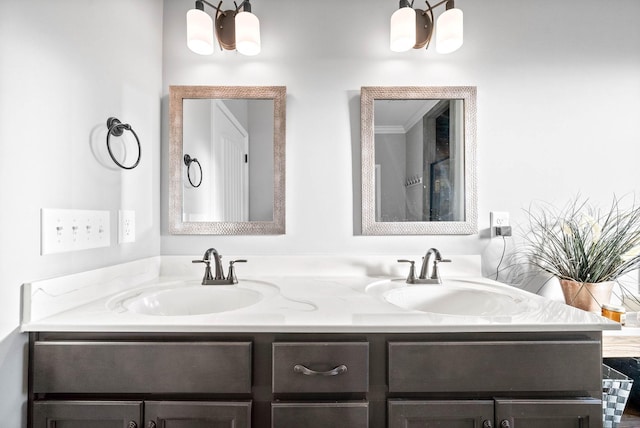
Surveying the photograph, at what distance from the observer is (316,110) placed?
1503 mm

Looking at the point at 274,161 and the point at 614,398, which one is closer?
the point at 614,398

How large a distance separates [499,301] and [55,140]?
1.52m

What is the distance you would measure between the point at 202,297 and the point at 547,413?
1.15 metres

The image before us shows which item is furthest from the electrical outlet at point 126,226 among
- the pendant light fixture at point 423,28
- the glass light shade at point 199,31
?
the pendant light fixture at point 423,28

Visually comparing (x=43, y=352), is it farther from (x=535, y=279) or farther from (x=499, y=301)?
(x=535, y=279)

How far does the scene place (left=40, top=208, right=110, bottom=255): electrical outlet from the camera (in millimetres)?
905

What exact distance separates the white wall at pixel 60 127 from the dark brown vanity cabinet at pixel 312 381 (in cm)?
17

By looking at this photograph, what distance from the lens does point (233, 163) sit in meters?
1.49

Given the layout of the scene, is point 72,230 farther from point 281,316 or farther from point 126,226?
point 281,316

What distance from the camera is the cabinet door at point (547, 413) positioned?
86cm

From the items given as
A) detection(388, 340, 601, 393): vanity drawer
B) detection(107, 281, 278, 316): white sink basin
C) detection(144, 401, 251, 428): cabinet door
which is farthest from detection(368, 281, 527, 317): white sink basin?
detection(144, 401, 251, 428): cabinet door

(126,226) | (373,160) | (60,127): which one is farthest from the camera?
(373,160)

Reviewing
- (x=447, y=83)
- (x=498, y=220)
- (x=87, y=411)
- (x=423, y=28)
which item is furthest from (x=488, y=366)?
(x=423, y=28)

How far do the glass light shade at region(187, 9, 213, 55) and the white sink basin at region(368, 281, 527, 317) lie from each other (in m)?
1.22
